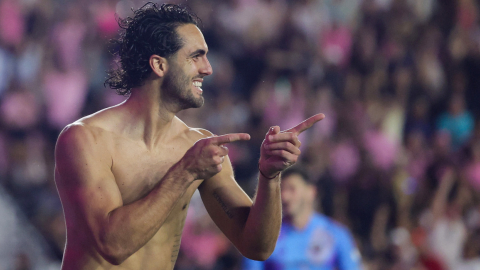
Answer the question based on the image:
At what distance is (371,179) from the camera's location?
6.20 meters

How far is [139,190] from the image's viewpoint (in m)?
2.48

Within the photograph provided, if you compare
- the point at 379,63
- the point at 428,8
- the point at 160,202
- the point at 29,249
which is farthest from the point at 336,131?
the point at 160,202

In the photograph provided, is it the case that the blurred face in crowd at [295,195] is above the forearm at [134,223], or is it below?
below

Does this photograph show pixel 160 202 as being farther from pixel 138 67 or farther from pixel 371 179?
pixel 371 179

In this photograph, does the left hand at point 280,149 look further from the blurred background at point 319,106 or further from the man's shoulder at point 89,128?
the blurred background at point 319,106

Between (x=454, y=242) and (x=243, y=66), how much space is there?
3.14 meters

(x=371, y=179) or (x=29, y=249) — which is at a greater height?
(x=371, y=179)

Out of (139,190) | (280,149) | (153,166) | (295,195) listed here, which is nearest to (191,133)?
(153,166)

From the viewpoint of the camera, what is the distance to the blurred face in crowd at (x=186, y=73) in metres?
2.52

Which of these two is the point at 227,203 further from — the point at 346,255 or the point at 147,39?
the point at 346,255

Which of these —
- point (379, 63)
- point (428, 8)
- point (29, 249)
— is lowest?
point (29, 249)

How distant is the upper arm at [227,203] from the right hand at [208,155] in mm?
432

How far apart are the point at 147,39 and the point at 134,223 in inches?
35.2

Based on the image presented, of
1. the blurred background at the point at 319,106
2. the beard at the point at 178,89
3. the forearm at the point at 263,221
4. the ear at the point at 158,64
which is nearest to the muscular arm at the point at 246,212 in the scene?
the forearm at the point at 263,221
